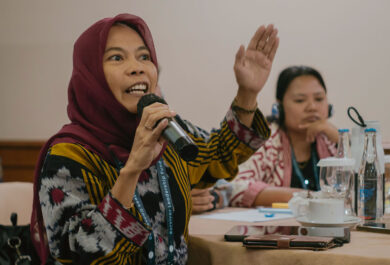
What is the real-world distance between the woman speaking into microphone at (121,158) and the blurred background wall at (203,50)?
6.85 ft

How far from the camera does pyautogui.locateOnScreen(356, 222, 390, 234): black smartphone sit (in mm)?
1333

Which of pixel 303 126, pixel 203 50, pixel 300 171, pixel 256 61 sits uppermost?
pixel 203 50

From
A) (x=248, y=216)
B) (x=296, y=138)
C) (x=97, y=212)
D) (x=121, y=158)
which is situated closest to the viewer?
(x=97, y=212)

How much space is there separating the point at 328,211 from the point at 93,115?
664 millimetres

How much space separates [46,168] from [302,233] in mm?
622

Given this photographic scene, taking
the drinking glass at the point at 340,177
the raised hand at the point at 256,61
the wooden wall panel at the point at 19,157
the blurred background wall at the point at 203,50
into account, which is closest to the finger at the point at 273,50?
the raised hand at the point at 256,61

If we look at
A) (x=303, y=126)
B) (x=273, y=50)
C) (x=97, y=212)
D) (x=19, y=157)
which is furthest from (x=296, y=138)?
(x=19, y=157)

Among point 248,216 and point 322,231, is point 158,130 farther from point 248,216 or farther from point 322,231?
point 248,216

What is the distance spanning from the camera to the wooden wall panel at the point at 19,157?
4078mm

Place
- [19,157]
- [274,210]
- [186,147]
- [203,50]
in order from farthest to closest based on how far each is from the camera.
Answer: [19,157], [203,50], [274,210], [186,147]

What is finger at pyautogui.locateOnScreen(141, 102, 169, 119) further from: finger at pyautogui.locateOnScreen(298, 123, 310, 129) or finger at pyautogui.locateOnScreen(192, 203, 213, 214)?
finger at pyautogui.locateOnScreen(298, 123, 310, 129)

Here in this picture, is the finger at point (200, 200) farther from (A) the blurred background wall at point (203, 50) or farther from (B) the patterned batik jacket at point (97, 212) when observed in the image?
(A) the blurred background wall at point (203, 50)

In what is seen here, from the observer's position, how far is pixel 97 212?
3.53 feet

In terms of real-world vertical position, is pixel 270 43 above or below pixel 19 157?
Result: above
